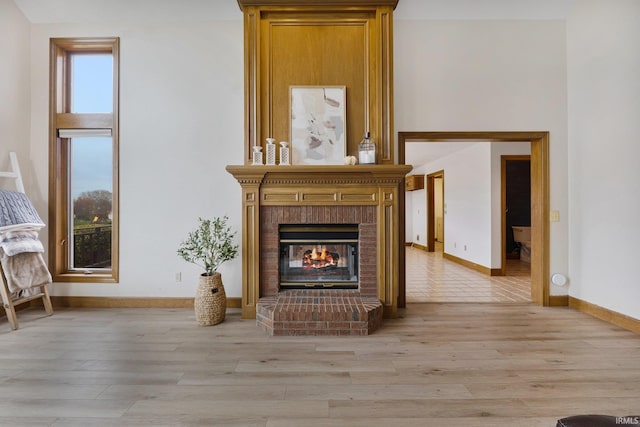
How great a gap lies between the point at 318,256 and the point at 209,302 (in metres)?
1.17

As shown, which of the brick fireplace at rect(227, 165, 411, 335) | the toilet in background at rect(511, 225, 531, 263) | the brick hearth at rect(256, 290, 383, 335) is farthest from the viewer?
the toilet in background at rect(511, 225, 531, 263)

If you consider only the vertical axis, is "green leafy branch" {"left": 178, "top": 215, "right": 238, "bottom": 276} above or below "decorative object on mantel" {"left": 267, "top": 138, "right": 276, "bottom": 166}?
below

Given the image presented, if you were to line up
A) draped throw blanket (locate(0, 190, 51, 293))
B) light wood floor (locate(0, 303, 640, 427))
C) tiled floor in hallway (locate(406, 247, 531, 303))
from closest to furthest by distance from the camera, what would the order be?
light wood floor (locate(0, 303, 640, 427))
draped throw blanket (locate(0, 190, 51, 293))
tiled floor in hallway (locate(406, 247, 531, 303))

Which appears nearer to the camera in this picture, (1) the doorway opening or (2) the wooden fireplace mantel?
(2) the wooden fireplace mantel

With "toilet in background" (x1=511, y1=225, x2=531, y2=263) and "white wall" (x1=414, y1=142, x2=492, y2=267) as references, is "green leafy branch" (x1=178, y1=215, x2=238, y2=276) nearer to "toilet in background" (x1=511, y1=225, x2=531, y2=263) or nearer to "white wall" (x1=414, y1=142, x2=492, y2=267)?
"white wall" (x1=414, y1=142, x2=492, y2=267)

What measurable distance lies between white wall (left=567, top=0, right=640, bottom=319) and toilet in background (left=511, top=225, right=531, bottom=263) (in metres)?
3.30

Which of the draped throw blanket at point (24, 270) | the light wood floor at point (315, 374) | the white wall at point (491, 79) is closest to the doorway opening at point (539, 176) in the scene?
the white wall at point (491, 79)

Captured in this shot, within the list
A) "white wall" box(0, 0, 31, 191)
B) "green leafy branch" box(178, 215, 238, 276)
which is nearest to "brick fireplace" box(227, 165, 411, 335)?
"green leafy branch" box(178, 215, 238, 276)

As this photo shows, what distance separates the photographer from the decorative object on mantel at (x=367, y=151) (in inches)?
130

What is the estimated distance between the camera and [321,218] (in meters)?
3.38

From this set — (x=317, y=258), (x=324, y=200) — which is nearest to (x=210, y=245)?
(x=317, y=258)

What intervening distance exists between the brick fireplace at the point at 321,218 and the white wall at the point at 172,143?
0.48 metres

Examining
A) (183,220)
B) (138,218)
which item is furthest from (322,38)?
(138,218)

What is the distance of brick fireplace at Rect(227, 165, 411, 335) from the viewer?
10.6 feet
